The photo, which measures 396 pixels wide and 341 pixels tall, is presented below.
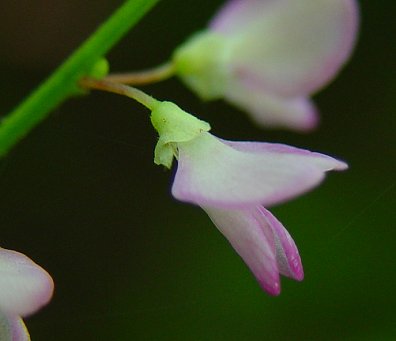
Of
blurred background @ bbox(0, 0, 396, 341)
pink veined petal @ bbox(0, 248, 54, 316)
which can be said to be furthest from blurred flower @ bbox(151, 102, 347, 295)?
blurred background @ bbox(0, 0, 396, 341)

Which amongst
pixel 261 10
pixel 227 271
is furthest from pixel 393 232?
pixel 261 10

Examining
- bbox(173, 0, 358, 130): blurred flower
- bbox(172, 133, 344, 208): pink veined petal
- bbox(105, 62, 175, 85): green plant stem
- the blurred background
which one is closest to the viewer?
bbox(172, 133, 344, 208): pink veined petal

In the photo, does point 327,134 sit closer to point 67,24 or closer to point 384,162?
point 384,162

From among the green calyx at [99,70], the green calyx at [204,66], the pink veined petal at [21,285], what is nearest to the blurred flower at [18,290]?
the pink veined petal at [21,285]

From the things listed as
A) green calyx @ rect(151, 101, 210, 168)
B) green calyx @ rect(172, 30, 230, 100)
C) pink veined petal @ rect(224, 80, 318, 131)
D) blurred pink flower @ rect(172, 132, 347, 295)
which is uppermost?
green calyx @ rect(172, 30, 230, 100)

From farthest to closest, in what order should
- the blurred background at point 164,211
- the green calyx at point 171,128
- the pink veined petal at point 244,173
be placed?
1. the blurred background at point 164,211
2. the green calyx at point 171,128
3. the pink veined petal at point 244,173

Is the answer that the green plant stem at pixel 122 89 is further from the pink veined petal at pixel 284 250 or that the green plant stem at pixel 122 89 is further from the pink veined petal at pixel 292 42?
the pink veined petal at pixel 292 42

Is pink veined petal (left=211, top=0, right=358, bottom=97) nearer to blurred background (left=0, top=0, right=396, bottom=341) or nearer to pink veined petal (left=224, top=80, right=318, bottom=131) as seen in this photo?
pink veined petal (left=224, top=80, right=318, bottom=131)

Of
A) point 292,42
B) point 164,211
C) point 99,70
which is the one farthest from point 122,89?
point 164,211
